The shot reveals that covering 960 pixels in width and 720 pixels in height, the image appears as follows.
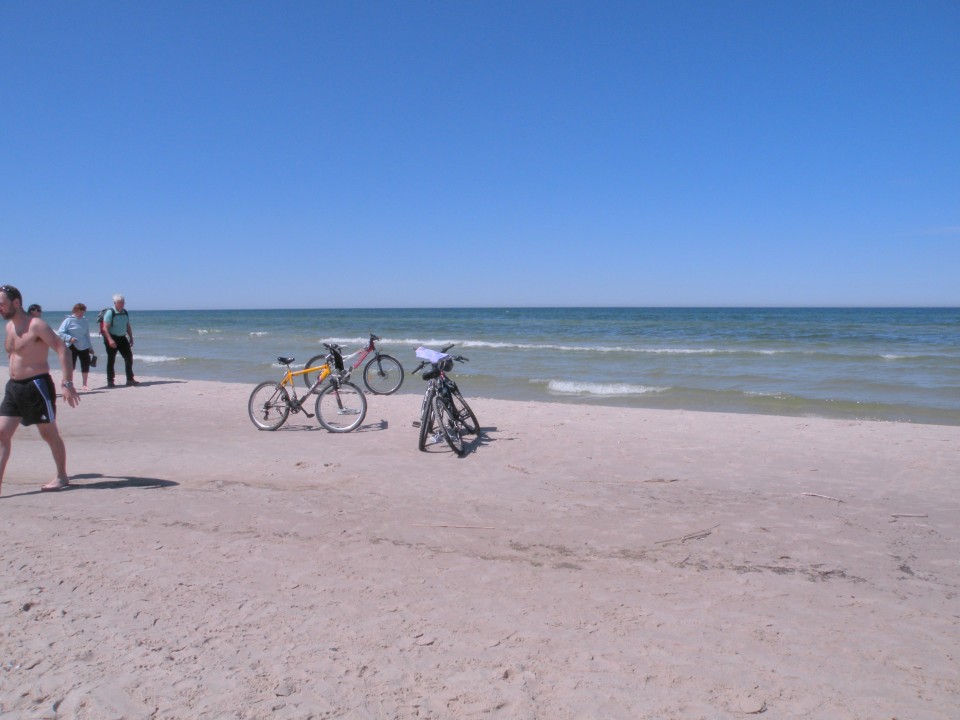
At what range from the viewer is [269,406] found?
8438mm

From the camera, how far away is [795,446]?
7371mm

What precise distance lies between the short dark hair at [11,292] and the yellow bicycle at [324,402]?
3.50m

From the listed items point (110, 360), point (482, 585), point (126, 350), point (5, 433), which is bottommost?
point (482, 585)

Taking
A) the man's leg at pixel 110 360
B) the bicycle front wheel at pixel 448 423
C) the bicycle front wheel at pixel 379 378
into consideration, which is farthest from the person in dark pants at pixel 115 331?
the bicycle front wheel at pixel 448 423

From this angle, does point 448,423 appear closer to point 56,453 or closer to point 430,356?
point 430,356

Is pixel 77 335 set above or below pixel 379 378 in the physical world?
above

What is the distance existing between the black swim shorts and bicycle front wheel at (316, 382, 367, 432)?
11.1 ft

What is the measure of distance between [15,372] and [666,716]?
5148 millimetres

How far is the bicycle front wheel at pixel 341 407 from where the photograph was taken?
8234 millimetres

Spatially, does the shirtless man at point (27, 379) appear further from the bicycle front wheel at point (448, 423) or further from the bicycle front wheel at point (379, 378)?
the bicycle front wheel at point (379, 378)

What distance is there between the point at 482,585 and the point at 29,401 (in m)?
3.87

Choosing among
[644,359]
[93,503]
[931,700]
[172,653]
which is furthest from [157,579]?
[644,359]

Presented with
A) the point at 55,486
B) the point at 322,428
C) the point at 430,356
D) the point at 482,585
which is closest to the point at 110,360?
the point at 322,428

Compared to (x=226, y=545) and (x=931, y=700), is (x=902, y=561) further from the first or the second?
(x=226, y=545)
